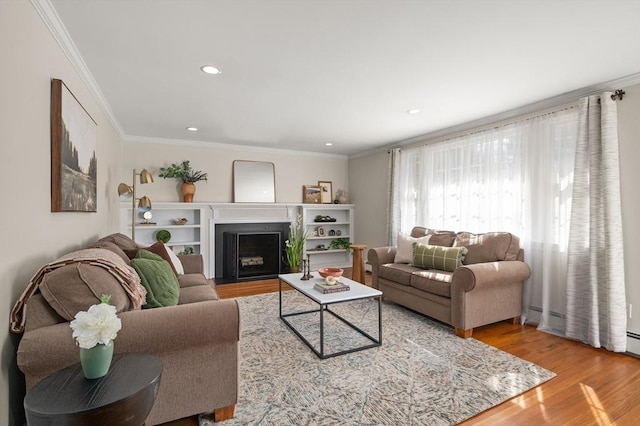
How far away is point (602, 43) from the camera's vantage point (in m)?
2.21

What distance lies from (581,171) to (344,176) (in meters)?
4.34

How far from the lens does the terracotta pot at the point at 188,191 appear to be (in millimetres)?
5219

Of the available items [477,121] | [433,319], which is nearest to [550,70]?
[477,121]

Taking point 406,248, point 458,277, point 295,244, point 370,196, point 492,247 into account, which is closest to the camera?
point 458,277

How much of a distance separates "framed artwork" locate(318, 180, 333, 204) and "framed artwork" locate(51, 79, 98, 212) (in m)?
4.21

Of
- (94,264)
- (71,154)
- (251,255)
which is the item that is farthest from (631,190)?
(251,255)

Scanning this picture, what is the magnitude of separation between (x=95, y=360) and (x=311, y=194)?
5.30 m

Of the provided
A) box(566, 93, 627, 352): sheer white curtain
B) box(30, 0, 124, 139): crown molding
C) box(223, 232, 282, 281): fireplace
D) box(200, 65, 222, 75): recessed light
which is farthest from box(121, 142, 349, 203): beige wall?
box(566, 93, 627, 352): sheer white curtain

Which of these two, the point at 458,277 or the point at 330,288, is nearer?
the point at 330,288

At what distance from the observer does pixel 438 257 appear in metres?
3.67

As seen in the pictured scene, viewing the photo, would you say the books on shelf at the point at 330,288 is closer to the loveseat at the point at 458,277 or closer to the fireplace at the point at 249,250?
the loveseat at the point at 458,277

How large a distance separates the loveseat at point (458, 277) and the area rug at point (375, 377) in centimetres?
27

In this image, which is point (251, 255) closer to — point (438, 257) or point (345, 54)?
point (438, 257)

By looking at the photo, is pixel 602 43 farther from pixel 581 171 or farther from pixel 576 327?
pixel 576 327
